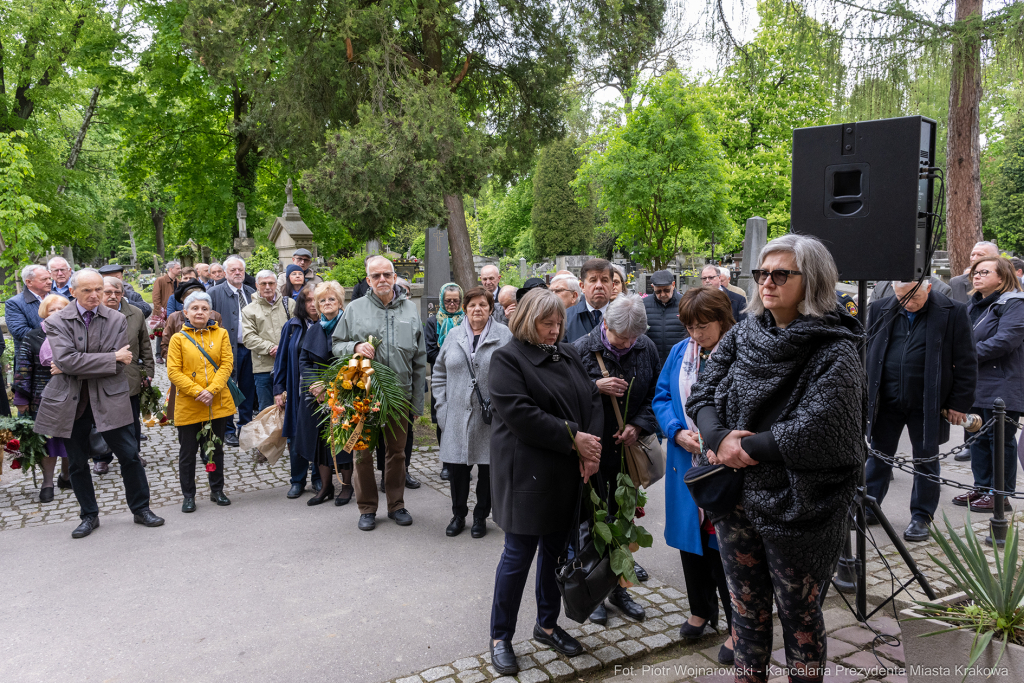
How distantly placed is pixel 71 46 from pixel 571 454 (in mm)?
19948

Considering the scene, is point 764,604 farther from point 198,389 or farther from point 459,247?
point 459,247

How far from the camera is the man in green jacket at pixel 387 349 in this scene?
547 centimetres

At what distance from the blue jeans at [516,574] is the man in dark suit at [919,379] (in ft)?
8.61

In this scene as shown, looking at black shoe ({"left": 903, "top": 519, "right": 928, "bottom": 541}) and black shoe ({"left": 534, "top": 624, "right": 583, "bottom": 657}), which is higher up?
black shoe ({"left": 903, "top": 519, "right": 928, "bottom": 541})

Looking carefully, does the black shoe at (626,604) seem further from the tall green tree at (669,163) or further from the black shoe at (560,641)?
the tall green tree at (669,163)

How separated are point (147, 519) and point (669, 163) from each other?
1977 cm

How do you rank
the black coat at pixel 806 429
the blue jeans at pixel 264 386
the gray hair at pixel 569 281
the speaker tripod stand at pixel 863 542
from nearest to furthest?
1. the black coat at pixel 806 429
2. the speaker tripod stand at pixel 863 542
3. the gray hair at pixel 569 281
4. the blue jeans at pixel 264 386

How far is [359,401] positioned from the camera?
525 cm

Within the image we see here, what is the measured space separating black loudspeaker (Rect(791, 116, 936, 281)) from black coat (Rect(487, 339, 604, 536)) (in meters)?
1.70

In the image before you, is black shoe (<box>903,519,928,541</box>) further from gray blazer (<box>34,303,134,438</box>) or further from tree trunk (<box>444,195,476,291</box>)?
tree trunk (<box>444,195,476,291</box>)

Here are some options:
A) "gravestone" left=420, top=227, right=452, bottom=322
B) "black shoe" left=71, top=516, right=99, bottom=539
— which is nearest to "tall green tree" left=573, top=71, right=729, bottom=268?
"gravestone" left=420, top=227, right=452, bottom=322

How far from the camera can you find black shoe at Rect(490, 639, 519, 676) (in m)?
3.33

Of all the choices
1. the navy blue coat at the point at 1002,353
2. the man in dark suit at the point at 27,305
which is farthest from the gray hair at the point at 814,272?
the man in dark suit at the point at 27,305

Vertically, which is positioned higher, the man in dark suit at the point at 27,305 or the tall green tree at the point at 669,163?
the tall green tree at the point at 669,163
